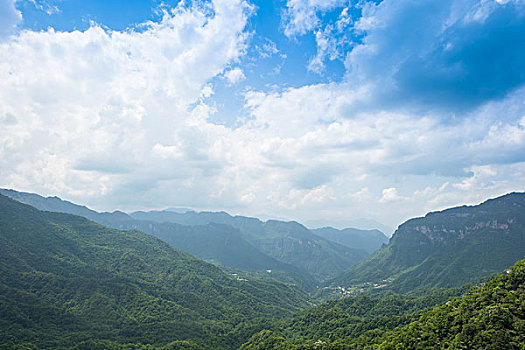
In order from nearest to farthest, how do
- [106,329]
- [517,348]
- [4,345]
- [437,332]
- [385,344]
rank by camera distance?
[517,348], [437,332], [385,344], [4,345], [106,329]

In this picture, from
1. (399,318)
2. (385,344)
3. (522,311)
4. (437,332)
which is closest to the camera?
(522,311)

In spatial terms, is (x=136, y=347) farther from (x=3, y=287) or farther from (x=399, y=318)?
(x=399, y=318)

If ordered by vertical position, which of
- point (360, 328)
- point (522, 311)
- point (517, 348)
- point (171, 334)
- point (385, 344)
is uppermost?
point (522, 311)

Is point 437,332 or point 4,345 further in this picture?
point 4,345

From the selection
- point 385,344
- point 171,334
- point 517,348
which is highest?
point 517,348

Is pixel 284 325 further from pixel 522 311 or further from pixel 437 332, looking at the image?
pixel 522 311

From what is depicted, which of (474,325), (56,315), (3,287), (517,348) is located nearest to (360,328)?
(474,325)

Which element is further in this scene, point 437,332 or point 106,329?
point 106,329

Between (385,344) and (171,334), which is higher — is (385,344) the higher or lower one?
the higher one

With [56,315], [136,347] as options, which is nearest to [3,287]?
[56,315]
